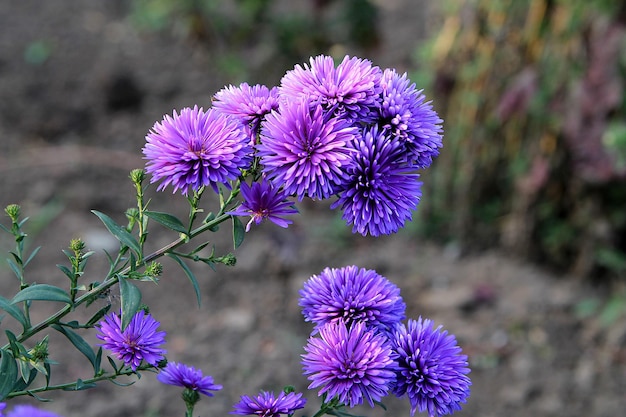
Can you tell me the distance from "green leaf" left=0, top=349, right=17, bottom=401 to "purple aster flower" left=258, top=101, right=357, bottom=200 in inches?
17.8

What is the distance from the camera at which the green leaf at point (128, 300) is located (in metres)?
1.05

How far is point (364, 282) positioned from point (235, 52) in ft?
10.1

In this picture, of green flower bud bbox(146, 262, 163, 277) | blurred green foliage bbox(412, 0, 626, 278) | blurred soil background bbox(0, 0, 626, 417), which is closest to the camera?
green flower bud bbox(146, 262, 163, 277)

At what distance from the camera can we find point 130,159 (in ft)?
12.9

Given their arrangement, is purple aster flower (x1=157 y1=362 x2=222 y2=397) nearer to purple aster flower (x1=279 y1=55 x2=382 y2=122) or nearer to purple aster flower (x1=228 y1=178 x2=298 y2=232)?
purple aster flower (x1=228 y1=178 x2=298 y2=232)

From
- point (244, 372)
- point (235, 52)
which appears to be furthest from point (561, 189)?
point (235, 52)

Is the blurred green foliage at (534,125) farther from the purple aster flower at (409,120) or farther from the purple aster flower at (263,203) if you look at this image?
the purple aster flower at (263,203)

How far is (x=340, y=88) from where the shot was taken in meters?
1.06

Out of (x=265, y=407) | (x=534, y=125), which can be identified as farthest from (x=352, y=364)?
(x=534, y=125)

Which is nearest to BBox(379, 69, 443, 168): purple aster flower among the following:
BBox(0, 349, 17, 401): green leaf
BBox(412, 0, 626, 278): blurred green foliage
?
BBox(0, 349, 17, 401): green leaf

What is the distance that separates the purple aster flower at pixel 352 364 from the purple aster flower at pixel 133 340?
209 millimetres

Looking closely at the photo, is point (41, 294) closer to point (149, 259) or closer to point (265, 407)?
point (149, 259)

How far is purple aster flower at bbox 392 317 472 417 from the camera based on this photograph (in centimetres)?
110

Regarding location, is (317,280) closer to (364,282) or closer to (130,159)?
(364,282)
